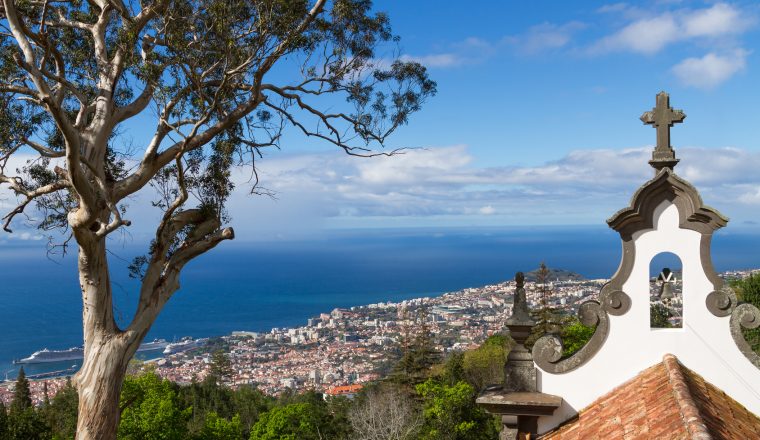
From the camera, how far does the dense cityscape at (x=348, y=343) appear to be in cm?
4134

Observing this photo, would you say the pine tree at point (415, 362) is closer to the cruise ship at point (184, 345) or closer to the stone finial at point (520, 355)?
the stone finial at point (520, 355)

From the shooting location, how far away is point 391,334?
57.4 m

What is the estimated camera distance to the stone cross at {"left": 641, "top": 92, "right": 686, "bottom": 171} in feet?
22.1

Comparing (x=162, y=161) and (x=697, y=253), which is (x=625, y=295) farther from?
(x=162, y=161)

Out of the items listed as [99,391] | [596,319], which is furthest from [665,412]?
[99,391]

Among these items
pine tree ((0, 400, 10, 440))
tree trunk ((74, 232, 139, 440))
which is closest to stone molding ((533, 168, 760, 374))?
tree trunk ((74, 232, 139, 440))

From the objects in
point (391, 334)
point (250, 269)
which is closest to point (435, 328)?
point (391, 334)

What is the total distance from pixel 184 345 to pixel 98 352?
60.1 metres

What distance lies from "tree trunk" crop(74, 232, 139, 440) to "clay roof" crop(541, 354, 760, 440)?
521 centimetres

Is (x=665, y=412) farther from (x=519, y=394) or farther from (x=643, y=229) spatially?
(x=643, y=229)

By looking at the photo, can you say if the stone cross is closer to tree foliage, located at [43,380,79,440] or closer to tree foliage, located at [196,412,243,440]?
tree foliage, located at [196,412,243,440]

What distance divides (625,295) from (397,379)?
28078 millimetres

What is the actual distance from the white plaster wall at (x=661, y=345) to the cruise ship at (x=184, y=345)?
59.4 metres

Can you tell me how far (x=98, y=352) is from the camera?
8.09 meters
